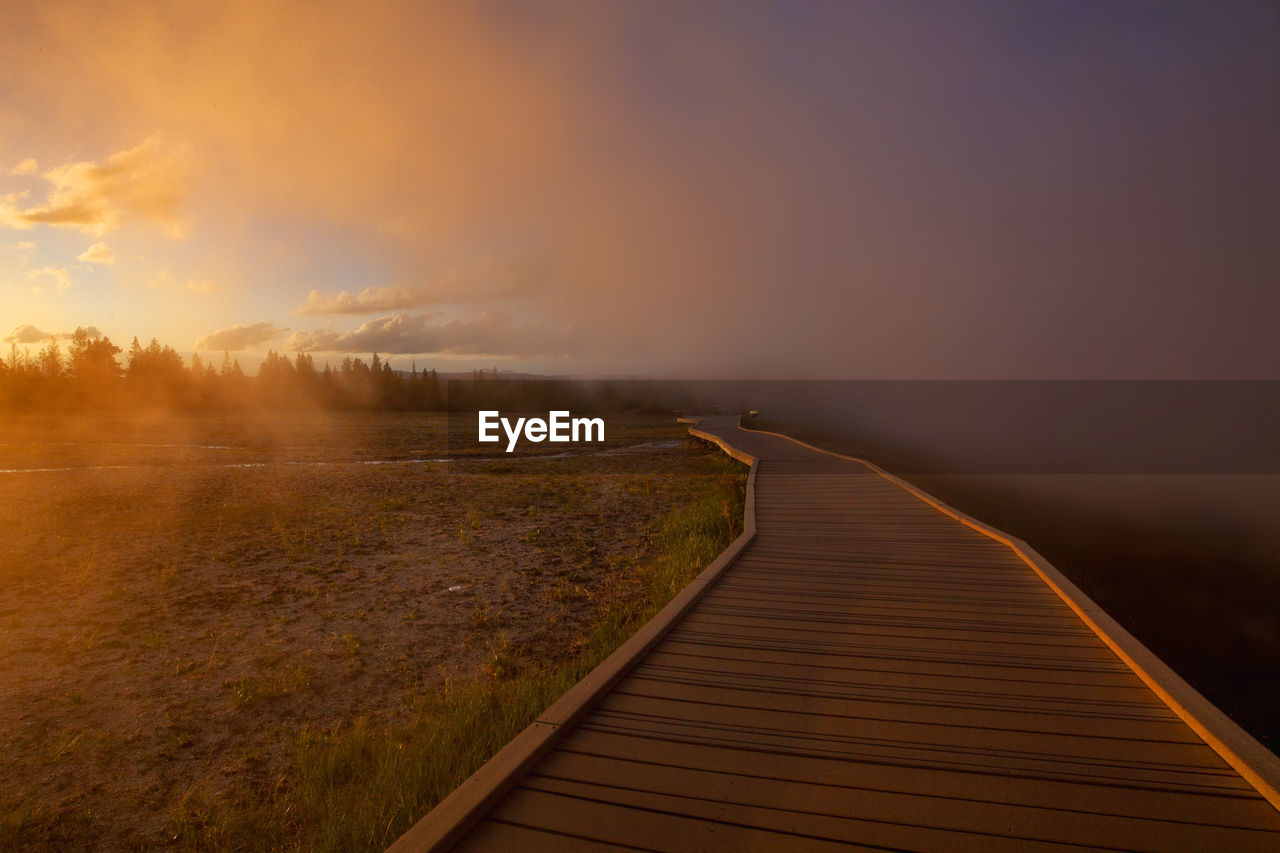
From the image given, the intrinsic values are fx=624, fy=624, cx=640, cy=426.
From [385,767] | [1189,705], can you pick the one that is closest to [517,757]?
[385,767]

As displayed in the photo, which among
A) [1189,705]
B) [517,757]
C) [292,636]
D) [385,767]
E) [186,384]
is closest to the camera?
[517,757]

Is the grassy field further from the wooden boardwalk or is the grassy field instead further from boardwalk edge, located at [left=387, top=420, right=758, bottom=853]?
the wooden boardwalk

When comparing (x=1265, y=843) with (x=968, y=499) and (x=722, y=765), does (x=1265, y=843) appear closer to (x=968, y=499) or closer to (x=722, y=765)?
(x=722, y=765)

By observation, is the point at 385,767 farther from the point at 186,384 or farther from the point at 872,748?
the point at 186,384

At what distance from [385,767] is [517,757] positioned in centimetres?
218

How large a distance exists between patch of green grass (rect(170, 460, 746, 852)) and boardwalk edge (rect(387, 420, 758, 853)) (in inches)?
41.6

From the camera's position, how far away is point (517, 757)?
10.9 feet

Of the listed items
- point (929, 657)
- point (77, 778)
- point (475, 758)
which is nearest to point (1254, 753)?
point (929, 657)

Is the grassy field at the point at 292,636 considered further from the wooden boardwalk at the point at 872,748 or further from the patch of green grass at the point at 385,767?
the wooden boardwalk at the point at 872,748

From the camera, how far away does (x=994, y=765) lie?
Result: 3311 mm

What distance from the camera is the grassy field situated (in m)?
4.68

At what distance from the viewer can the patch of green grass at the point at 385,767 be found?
4.20 meters

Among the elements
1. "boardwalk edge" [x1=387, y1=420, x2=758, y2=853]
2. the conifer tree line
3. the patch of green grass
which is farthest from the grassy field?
the conifer tree line

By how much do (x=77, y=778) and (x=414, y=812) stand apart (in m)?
3.09
